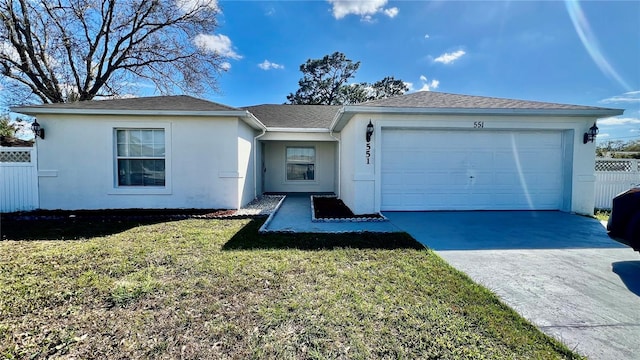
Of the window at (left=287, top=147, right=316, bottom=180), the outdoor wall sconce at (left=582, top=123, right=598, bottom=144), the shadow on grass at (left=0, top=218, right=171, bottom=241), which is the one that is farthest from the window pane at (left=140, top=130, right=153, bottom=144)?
the outdoor wall sconce at (left=582, top=123, right=598, bottom=144)

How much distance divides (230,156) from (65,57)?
13.8 metres

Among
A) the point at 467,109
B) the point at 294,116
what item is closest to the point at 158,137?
the point at 294,116

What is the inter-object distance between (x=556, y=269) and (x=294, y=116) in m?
11.5

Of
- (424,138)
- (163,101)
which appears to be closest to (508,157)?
(424,138)

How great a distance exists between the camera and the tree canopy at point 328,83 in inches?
1049

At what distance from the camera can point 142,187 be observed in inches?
321

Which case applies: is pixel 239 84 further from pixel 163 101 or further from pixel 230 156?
pixel 230 156

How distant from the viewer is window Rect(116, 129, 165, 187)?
26.5ft

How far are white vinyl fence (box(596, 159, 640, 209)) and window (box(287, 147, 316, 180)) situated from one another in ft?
33.8

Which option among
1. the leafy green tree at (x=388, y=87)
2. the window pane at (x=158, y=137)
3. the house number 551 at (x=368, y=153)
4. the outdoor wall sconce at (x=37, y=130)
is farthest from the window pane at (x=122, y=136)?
the leafy green tree at (x=388, y=87)

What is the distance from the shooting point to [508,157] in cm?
773

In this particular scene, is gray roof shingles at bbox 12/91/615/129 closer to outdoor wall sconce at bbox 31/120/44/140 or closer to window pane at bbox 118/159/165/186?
outdoor wall sconce at bbox 31/120/44/140

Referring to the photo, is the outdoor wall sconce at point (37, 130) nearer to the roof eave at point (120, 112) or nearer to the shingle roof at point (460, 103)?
the roof eave at point (120, 112)

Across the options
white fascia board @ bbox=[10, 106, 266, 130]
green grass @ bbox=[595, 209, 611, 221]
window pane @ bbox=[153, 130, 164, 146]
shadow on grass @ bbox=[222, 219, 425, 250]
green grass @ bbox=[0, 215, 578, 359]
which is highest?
white fascia board @ bbox=[10, 106, 266, 130]
